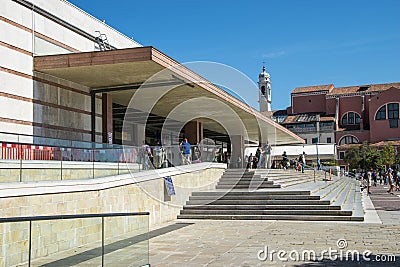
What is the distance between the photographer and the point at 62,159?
12.6m

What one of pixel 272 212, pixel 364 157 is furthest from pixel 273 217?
pixel 364 157

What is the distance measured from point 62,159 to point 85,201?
1.32m

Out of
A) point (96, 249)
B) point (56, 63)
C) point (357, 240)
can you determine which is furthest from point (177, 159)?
point (96, 249)

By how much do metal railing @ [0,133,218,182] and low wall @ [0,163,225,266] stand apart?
38 cm

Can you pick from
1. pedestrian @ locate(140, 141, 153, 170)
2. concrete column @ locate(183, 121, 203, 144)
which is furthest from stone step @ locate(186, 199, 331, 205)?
concrete column @ locate(183, 121, 203, 144)

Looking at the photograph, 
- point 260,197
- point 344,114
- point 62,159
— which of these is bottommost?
point 260,197

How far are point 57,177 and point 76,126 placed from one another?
9.48 meters

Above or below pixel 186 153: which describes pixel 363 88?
above

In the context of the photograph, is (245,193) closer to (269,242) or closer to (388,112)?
(269,242)

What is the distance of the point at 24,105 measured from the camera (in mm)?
17953

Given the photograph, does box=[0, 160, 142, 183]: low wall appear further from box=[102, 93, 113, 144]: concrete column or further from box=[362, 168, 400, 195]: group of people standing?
box=[362, 168, 400, 195]: group of people standing

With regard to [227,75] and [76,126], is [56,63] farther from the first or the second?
[227,75]

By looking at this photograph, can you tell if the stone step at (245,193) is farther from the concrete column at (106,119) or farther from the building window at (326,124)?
the building window at (326,124)

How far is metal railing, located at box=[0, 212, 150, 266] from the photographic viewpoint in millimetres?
6039
